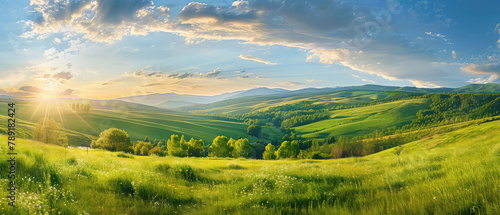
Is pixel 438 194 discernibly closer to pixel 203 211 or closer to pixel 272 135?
pixel 203 211

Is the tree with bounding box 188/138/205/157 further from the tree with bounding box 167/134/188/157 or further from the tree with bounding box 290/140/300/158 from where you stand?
the tree with bounding box 290/140/300/158

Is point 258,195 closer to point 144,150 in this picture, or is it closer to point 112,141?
point 112,141

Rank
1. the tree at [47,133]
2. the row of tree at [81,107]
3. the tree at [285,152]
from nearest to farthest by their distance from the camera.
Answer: the tree at [47,133] → the tree at [285,152] → the row of tree at [81,107]

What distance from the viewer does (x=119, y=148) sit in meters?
68.4

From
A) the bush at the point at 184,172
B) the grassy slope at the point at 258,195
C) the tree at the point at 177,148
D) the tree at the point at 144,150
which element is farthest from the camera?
the tree at the point at 144,150

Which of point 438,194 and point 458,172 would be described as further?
point 458,172

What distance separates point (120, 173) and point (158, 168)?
131 inches

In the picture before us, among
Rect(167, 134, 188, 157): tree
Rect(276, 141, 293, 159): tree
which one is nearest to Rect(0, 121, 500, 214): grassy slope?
Rect(167, 134, 188, 157): tree

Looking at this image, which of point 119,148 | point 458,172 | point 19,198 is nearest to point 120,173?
point 19,198

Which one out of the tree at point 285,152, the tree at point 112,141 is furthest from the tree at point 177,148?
the tree at point 285,152

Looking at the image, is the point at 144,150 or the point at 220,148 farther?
the point at 220,148

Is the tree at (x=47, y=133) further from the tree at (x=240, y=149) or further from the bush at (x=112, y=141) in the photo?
the tree at (x=240, y=149)

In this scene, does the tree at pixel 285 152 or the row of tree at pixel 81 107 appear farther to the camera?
the row of tree at pixel 81 107

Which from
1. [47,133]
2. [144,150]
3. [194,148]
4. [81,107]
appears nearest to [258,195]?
[47,133]
